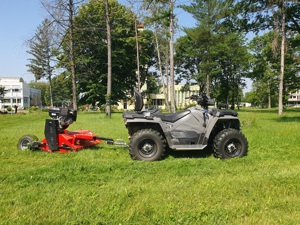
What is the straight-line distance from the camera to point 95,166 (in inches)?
226

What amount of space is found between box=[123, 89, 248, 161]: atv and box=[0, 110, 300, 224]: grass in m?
0.30

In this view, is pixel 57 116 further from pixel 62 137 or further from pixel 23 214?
pixel 23 214

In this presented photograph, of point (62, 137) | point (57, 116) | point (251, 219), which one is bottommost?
point (251, 219)

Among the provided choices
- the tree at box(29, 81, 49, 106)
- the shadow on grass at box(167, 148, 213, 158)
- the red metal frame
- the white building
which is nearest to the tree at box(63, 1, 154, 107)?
the red metal frame

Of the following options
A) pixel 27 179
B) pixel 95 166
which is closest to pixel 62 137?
pixel 95 166

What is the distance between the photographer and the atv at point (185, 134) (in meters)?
6.59

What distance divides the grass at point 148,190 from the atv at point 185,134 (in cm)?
30

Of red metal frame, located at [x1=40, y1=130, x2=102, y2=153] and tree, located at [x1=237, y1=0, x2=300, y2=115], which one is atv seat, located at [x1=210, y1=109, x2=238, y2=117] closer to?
red metal frame, located at [x1=40, y1=130, x2=102, y2=153]

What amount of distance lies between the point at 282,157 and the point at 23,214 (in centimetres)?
532

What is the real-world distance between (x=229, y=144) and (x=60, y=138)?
3.83 meters

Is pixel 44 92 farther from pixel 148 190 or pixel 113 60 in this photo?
pixel 148 190

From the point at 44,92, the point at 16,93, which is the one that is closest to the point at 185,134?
the point at 16,93

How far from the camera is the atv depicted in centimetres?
659

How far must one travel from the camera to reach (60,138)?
288 inches
